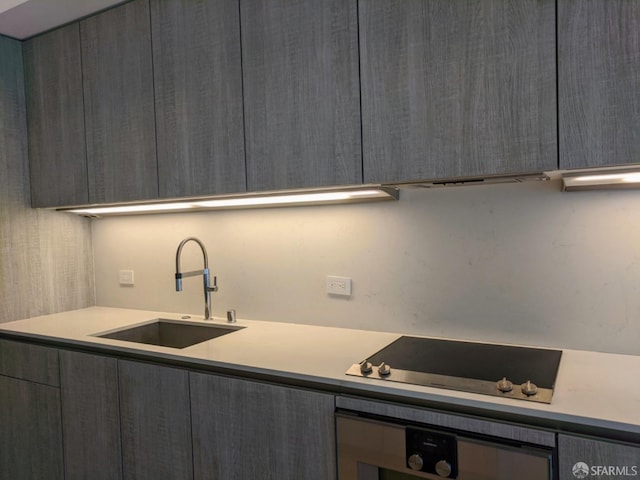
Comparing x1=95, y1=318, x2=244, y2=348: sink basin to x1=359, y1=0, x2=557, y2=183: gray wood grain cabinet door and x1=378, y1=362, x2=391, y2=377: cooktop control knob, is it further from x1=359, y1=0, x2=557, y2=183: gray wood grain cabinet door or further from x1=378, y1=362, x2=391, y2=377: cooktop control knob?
x1=359, y1=0, x2=557, y2=183: gray wood grain cabinet door

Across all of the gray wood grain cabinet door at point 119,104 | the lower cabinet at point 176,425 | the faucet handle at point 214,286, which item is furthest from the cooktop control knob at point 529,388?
the gray wood grain cabinet door at point 119,104

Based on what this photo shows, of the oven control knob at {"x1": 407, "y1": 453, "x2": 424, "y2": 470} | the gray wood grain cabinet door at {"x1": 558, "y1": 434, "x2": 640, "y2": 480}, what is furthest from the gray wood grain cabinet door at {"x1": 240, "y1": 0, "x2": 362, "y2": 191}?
the gray wood grain cabinet door at {"x1": 558, "y1": 434, "x2": 640, "y2": 480}


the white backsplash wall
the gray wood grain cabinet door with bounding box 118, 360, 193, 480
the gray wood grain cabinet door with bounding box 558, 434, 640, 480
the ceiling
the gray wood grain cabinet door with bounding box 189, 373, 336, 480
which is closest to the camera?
the gray wood grain cabinet door with bounding box 558, 434, 640, 480

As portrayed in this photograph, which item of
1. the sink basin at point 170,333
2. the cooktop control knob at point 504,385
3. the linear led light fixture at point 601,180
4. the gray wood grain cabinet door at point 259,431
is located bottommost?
the gray wood grain cabinet door at point 259,431

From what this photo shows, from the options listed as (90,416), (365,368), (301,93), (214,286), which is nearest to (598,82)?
(301,93)

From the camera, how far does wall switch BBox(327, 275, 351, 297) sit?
2.03m

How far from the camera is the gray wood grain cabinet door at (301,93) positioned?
1605 mm

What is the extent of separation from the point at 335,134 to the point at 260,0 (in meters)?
0.62

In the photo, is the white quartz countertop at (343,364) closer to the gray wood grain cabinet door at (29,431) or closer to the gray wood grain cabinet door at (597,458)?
the gray wood grain cabinet door at (597,458)

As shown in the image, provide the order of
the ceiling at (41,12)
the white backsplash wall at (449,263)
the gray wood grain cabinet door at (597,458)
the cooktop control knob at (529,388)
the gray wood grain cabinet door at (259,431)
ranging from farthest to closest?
1. the ceiling at (41,12)
2. the white backsplash wall at (449,263)
3. the gray wood grain cabinet door at (259,431)
4. the cooktop control knob at (529,388)
5. the gray wood grain cabinet door at (597,458)

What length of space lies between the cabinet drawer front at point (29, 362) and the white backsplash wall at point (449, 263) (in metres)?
0.64

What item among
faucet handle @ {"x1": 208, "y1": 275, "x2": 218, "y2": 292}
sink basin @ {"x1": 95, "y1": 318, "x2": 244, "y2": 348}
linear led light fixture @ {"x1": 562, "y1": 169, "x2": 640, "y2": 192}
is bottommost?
sink basin @ {"x1": 95, "y1": 318, "x2": 244, "y2": 348}

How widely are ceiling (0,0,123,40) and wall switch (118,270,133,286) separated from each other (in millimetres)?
1349
